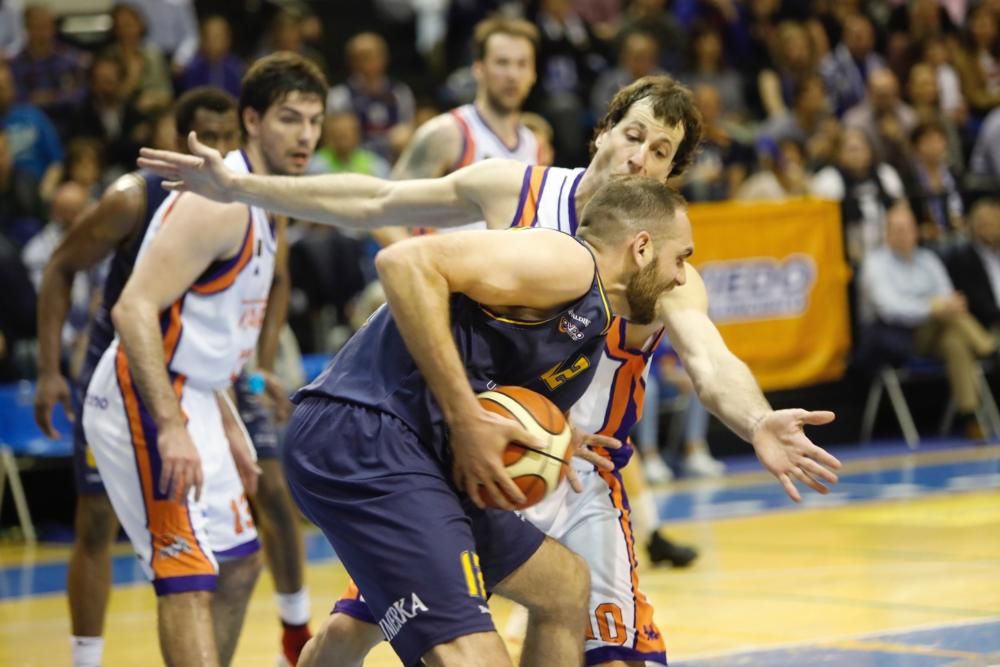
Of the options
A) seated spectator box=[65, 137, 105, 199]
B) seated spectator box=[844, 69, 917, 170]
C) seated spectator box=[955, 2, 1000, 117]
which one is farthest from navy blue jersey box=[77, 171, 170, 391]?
seated spectator box=[955, 2, 1000, 117]

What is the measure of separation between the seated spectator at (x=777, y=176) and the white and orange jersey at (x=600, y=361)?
848 centimetres

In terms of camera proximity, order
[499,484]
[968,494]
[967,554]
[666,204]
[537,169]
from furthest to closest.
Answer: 1. [968,494]
2. [967,554]
3. [537,169]
4. [666,204]
5. [499,484]

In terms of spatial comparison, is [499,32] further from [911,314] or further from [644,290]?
[911,314]

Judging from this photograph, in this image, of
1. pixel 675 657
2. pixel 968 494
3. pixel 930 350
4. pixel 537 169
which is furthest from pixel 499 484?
pixel 930 350

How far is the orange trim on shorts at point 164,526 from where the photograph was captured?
465 centimetres

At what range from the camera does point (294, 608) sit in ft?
19.0

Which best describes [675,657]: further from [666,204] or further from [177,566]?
[666,204]

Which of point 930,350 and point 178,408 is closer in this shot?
point 178,408

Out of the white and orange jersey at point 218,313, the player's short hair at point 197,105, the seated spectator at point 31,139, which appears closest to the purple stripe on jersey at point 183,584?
the white and orange jersey at point 218,313

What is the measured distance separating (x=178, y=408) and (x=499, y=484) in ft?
5.17

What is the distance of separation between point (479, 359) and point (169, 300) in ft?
4.98

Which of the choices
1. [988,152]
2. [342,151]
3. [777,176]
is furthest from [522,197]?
[988,152]

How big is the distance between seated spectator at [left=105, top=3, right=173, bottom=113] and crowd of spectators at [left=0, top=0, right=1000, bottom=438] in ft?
0.06

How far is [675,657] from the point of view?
18.5 ft
